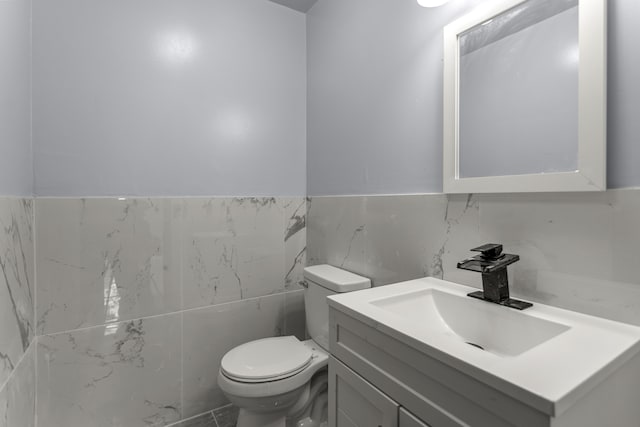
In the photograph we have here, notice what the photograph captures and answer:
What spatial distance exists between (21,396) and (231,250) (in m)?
0.99

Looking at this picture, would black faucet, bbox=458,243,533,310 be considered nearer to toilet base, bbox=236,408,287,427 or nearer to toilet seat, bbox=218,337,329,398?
toilet seat, bbox=218,337,329,398

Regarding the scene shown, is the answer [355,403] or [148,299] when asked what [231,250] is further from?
[355,403]

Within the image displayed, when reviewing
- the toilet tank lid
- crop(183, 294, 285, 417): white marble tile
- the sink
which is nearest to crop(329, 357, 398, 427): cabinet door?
the sink

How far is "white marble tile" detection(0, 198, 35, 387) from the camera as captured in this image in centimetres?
94

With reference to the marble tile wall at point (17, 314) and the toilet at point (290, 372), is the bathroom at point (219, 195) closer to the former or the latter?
the marble tile wall at point (17, 314)

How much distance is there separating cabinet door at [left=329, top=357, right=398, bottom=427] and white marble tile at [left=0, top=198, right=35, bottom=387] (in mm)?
984

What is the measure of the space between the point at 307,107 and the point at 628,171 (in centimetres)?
166

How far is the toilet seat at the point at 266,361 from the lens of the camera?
1.29 meters

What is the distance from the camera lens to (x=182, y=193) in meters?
1.63

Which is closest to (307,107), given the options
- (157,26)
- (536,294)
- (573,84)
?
(157,26)

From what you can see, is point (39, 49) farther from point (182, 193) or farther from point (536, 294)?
point (536, 294)

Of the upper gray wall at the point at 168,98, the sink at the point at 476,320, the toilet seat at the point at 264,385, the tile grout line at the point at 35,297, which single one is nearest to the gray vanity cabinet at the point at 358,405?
the sink at the point at 476,320

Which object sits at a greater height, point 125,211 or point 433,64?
point 433,64

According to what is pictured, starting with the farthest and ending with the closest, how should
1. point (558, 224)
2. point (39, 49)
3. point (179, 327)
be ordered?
point (179, 327) → point (39, 49) → point (558, 224)
